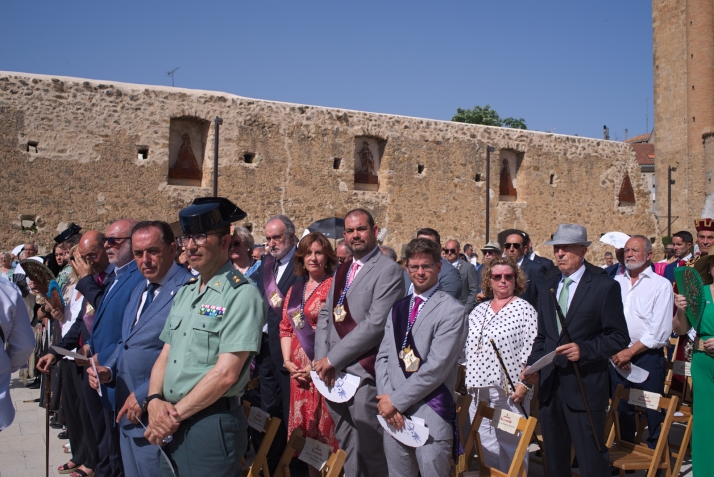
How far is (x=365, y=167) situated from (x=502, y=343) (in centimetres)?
1339

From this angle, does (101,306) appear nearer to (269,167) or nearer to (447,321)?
(447,321)

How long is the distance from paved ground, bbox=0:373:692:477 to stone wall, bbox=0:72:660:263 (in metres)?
7.28

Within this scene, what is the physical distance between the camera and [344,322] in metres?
4.13

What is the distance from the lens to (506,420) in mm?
3928

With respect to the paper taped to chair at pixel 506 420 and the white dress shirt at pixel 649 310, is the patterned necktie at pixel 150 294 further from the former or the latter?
the white dress shirt at pixel 649 310

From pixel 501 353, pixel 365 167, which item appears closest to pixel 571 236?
pixel 501 353

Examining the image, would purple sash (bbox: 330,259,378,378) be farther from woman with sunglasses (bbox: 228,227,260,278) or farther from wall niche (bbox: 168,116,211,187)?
wall niche (bbox: 168,116,211,187)

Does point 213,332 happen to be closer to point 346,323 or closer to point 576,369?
point 346,323

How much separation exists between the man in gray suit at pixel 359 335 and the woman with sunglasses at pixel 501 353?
3.05 feet

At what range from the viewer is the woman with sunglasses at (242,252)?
617 cm

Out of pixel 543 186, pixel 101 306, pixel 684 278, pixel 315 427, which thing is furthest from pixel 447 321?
pixel 543 186

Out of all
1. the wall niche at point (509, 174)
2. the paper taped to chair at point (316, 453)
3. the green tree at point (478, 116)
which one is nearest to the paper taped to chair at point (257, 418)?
the paper taped to chair at point (316, 453)

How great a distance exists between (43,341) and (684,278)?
7.74m

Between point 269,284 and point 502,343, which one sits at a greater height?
point 269,284
